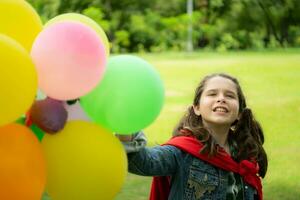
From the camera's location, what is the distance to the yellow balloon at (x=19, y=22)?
6.00 ft

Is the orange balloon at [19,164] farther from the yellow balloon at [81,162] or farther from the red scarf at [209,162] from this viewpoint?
the red scarf at [209,162]

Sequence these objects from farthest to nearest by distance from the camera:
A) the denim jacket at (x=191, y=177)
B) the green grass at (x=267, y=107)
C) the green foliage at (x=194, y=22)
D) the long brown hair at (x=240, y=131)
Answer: the green foliage at (x=194, y=22) → the green grass at (x=267, y=107) → the long brown hair at (x=240, y=131) → the denim jacket at (x=191, y=177)

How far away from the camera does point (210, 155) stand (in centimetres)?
211

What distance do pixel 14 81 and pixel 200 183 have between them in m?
0.85

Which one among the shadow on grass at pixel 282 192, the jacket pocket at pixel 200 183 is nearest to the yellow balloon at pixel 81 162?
the jacket pocket at pixel 200 183

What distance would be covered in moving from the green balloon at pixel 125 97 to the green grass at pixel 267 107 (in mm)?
1024

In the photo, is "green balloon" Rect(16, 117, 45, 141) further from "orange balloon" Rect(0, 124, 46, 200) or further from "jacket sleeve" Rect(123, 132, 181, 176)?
"jacket sleeve" Rect(123, 132, 181, 176)

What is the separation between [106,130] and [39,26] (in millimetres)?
449

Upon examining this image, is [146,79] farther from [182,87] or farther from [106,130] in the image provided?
[182,87]

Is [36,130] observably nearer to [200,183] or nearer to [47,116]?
[47,116]

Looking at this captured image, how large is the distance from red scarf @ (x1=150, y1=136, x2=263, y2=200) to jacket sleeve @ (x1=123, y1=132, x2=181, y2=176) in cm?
5

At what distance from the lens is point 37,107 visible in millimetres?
1764

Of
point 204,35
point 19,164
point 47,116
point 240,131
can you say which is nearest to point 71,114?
point 47,116

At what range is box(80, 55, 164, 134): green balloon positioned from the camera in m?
1.79
